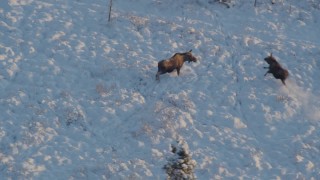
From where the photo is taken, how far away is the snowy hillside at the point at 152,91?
18.5 metres

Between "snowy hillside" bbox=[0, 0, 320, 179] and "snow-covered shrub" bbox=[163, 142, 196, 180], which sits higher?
"snow-covered shrub" bbox=[163, 142, 196, 180]

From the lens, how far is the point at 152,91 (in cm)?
2173

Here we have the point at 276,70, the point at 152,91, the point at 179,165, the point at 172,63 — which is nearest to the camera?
the point at 179,165

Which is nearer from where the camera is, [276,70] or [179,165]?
[179,165]

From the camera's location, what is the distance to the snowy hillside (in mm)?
18453

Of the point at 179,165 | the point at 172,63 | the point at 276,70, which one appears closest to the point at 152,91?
the point at 172,63

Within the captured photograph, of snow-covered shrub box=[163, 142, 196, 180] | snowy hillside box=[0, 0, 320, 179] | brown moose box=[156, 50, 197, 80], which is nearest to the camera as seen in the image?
snow-covered shrub box=[163, 142, 196, 180]

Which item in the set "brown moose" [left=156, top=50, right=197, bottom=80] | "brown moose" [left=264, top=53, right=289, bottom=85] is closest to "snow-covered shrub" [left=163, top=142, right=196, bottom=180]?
"brown moose" [left=156, top=50, right=197, bottom=80]

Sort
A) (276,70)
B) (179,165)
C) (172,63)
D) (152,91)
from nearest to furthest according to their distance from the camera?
1. (179,165)
2. (152,91)
3. (172,63)
4. (276,70)

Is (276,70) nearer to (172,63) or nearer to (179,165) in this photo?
(172,63)

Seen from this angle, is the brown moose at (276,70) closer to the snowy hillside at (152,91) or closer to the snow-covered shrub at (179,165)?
the snowy hillside at (152,91)

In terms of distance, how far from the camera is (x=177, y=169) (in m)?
14.1

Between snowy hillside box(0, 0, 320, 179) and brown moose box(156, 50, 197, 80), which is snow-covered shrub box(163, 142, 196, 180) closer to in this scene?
snowy hillside box(0, 0, 320, 179)

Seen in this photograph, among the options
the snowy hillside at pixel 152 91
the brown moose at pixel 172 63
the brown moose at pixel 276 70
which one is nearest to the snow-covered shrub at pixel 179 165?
the snowy hillside at pixel 152 91
